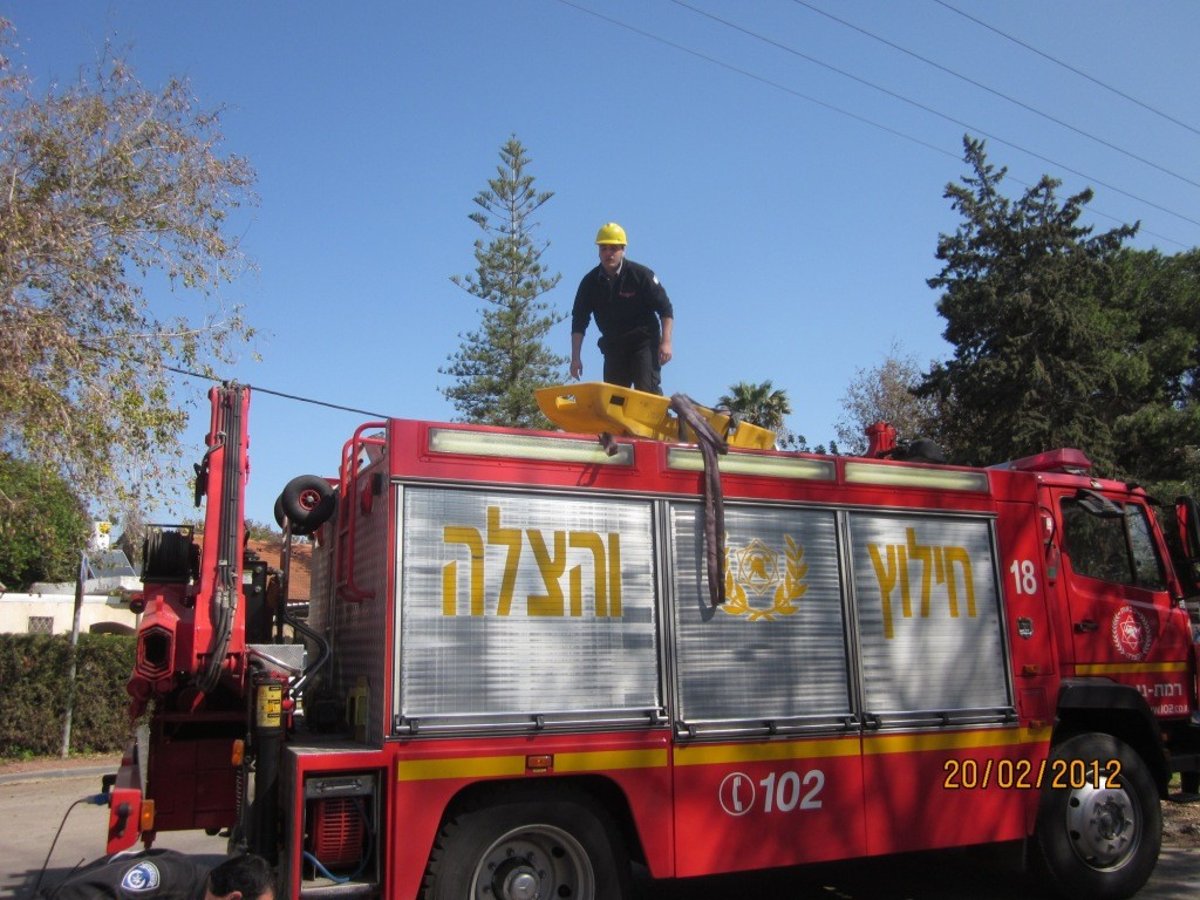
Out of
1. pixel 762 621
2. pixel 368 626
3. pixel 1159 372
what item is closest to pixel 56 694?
pixel 368 626

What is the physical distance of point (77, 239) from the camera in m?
13.1

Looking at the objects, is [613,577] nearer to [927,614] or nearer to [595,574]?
[595,574]

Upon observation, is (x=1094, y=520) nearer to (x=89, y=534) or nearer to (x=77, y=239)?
(x=77, y=239)

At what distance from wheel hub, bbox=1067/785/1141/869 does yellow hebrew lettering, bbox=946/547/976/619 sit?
1515mm

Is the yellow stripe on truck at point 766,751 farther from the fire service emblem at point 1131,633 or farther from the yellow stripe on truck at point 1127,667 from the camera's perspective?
the fire service emblem at point 1131,633

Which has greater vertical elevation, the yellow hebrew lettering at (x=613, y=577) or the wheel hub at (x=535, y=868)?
Result: the yellow hebrew lettering at (x=613, y=577)

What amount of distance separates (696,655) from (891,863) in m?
3.93

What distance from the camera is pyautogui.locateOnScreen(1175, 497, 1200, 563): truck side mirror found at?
Result: 755cm

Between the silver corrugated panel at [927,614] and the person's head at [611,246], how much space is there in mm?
2889

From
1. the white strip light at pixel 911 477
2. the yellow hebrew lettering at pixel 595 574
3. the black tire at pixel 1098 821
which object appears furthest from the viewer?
the black tire at pixel 1098 821

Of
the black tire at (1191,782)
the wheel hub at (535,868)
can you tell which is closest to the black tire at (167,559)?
the wheel hub at (535,868)

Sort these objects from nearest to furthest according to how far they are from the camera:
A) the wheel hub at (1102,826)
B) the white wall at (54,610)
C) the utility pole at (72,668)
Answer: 1. the wheel hub at (1102,826)
2. the utility pole at (72,668)
3. the white wall at (54,610)

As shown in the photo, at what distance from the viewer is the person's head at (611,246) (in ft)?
26.3

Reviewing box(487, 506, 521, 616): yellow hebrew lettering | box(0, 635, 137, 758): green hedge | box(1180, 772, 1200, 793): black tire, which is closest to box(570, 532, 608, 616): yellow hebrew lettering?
box(487, 506, 521, 616): yellow hebrew lettering
